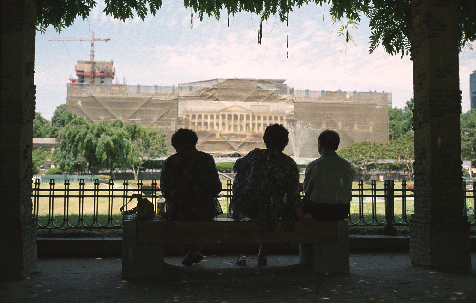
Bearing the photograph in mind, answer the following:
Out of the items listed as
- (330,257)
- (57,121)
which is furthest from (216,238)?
(57,121)

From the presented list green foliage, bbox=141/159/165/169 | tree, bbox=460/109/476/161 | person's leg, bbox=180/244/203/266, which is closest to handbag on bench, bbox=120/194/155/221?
person's leg, bbox=180/244/203/266

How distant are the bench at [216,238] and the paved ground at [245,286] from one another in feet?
0.50

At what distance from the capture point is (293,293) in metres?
3.94

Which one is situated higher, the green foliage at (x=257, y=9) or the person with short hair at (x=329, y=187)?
the green foliage at (x=257, y=9)

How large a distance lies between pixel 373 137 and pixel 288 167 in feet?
205

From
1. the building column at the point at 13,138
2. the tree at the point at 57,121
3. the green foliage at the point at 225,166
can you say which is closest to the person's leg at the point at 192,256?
the building column at the point at 13,138

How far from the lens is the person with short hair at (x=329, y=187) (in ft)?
14.9

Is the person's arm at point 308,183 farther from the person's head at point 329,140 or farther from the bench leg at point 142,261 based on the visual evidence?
the bench leg at point 142,261

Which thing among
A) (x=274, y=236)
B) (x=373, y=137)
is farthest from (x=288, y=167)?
(x=373, y=137)

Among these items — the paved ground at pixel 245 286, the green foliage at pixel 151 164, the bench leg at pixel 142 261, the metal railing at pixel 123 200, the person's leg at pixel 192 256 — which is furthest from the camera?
the green foliage at pixel 151 164

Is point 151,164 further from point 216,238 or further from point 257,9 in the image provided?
point 216,238

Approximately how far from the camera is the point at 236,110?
6119 cm

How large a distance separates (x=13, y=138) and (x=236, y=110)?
187 feet

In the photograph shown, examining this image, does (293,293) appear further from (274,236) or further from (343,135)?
(343,135)
